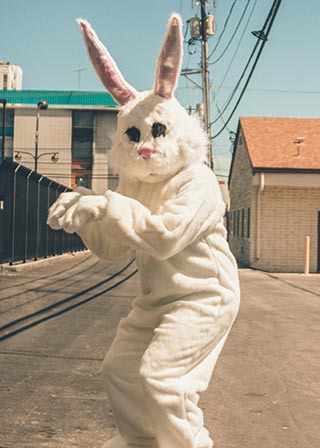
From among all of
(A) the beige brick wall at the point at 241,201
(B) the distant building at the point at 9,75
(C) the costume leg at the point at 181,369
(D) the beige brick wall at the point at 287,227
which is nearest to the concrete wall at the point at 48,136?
(A) the beige brick wall at the point at 241,201

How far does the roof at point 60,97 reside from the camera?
68113 millimetres

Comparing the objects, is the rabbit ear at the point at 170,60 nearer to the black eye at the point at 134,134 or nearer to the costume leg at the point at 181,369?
the black eye at the point at 134,134

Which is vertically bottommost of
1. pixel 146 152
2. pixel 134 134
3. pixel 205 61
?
pixel 146 152

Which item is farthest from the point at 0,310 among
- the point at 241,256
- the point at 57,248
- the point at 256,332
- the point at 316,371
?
the point at 241,256

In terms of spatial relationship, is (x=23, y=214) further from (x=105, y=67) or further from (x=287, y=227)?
(x=105, y=67)

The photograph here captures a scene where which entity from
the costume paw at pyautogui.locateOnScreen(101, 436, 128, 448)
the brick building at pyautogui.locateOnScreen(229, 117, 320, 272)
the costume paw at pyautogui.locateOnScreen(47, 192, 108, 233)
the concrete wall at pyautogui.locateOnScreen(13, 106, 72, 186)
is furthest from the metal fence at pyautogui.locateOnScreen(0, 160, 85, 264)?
the concrete wall at pyautogui.locateOnScreen(13, 106, 72, 186)

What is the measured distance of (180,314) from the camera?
324cm

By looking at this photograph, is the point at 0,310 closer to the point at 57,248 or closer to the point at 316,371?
the point at 316,371

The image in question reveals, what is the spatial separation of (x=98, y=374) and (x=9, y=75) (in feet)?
338

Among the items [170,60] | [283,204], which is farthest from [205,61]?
[170,60]

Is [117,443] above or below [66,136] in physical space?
below

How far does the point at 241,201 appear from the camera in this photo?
3084 centimetres

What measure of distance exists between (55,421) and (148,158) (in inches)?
102

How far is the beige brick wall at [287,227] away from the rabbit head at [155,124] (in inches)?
892
